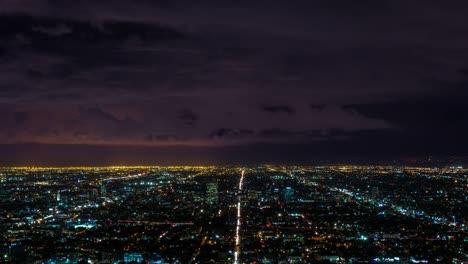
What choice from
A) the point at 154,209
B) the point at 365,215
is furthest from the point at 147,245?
the point at 365,215

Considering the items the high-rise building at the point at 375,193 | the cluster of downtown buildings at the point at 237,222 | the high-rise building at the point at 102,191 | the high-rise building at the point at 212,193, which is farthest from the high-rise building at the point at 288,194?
the high-rise building at the point at 102,191

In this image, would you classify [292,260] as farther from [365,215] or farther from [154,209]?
[154,209]

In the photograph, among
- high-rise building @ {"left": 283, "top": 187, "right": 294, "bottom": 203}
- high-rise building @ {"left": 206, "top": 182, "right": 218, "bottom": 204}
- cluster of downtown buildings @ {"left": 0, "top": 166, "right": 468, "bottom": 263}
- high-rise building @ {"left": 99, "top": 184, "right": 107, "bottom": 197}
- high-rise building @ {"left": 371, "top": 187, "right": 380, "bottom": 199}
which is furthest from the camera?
high-rise building @ {"left": 99, "top": 184, "right": 107, "bottom": 197}

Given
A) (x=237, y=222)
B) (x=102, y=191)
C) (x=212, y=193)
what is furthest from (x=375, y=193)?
(x=102, y=191)

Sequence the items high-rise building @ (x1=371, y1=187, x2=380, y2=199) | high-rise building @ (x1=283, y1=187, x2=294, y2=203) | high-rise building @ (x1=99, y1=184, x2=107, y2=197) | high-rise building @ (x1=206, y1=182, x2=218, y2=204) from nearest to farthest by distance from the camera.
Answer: high-rise building @ (x1=206, y1=182, x2=218, y2=204) < high-rise building @ (x1=283, y1=187, x2=294, y2=203) < high-rise building @ (x1=371, y1=187, x2=380, y2=199) < high-rise building @ (x1=99, y1=184, x2=107, y2=197)

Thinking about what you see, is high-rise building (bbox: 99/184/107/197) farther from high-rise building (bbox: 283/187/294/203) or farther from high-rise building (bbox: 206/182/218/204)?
high-rise building (bbox: 283/187/294/203)

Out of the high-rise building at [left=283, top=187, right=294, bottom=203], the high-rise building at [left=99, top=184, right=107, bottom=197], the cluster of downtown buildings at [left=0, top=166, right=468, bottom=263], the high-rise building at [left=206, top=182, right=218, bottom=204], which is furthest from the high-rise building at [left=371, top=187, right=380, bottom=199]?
the high-rise building at [left=99, top=184, right=107, bottom=197]
